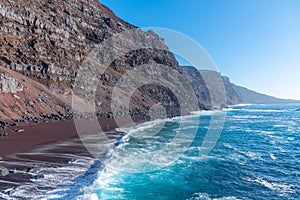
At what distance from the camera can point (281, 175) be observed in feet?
65.5

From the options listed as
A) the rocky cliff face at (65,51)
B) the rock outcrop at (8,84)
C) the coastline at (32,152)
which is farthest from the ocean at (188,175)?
the rock outcrop at (8,84)

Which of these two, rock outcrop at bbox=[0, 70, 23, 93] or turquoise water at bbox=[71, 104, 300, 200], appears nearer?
turquoise water at bbox=[71, 104, 300, 200]

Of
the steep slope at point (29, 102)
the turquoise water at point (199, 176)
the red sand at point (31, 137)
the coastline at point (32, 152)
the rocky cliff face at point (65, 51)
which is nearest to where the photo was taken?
the turquoise water at point (199, 176)

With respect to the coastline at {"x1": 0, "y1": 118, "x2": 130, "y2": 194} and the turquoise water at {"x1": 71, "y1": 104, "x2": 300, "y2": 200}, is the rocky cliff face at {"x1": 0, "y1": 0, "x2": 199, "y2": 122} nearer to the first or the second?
the coastline at {"x1": 0, "y1": 118, "x2": 130, "y2": 194}

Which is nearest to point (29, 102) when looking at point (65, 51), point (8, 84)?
point (8, 84)

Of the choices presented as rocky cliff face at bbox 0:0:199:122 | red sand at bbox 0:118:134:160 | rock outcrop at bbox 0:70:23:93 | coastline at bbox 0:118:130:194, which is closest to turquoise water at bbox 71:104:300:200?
coastline at bbox 0:118:130:194

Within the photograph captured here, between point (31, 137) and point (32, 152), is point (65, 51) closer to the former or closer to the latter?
point (31, 137)

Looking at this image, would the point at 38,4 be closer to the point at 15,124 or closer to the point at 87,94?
the point at 87,94

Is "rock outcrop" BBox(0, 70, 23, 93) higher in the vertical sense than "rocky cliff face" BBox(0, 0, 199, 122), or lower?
lower

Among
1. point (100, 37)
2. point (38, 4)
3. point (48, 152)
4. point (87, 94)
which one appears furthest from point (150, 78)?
point (48, 152)

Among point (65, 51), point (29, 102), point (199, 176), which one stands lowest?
point (199, 176)

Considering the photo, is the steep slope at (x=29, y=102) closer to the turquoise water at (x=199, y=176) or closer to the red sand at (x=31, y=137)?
the red sand at (x=31, y=137)

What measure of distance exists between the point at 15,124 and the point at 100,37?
85297 millimetres

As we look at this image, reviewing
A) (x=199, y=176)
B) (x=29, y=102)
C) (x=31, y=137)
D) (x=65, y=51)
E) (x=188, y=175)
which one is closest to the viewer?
(x=199, y=176)
